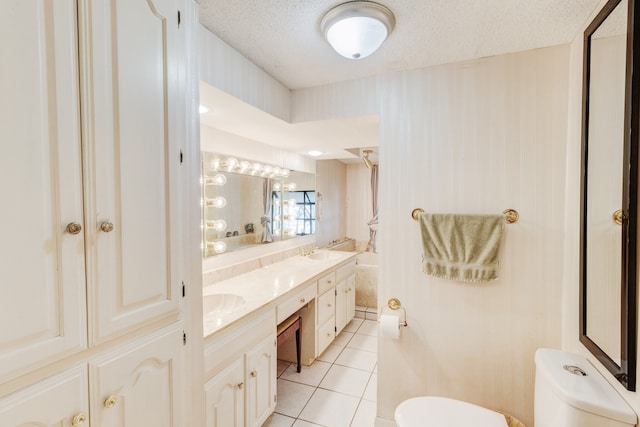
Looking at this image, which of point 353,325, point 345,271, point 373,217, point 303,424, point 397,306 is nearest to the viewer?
point 397,306

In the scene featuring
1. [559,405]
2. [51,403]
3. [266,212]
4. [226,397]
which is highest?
[266,212]

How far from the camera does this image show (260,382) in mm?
1712

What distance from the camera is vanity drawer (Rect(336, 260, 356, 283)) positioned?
2.92 m

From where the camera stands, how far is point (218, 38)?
1411 millimetres

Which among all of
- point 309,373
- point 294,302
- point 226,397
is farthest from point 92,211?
point 309,373

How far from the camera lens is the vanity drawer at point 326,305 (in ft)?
8.38

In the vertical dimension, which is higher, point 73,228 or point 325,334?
point 73,228

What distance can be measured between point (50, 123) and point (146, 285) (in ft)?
1.69

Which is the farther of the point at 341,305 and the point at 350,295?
the point at 350,295

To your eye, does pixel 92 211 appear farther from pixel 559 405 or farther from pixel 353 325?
pixel 353 325

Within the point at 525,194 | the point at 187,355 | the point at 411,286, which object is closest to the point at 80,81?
the point at 187,355

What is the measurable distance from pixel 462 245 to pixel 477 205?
24 centimetres

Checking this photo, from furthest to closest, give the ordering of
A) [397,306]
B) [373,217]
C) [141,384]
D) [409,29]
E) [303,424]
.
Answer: [373,217]
[303,424]
[397,306]
[409,29]
[141,384]

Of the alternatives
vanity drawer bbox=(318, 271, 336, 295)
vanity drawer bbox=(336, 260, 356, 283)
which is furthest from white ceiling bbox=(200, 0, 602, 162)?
vanity drawer bbox=(336, 260, 356, 283)
